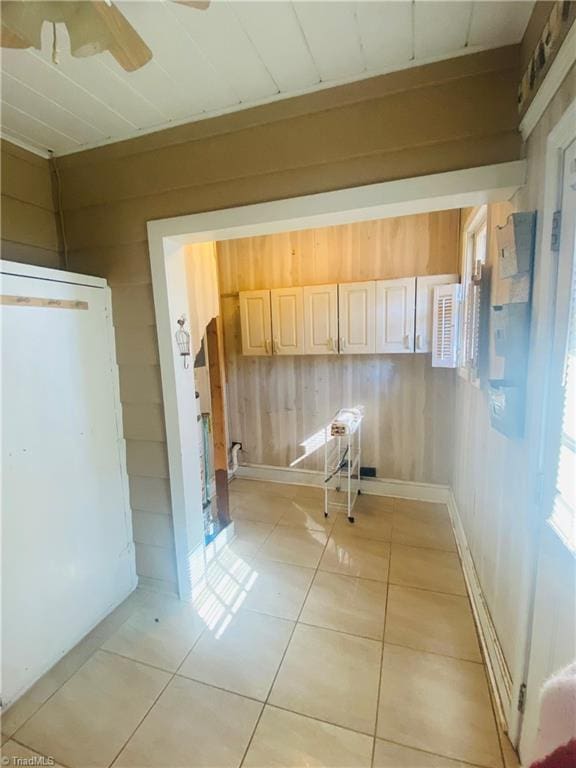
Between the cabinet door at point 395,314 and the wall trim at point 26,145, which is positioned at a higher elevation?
the wall trim at point 26,145

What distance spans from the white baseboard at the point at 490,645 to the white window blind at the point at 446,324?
1.29 meters

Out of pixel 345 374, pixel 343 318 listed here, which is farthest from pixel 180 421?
pixel 345 374

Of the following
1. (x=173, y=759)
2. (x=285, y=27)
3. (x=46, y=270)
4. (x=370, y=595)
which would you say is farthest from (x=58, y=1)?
(x=370, y=595)

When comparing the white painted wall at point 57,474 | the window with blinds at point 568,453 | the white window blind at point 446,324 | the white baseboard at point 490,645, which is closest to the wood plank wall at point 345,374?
the white window blind at point 446,324

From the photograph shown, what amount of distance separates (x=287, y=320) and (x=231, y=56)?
6.51 ft

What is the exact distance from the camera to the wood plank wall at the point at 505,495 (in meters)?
1.11

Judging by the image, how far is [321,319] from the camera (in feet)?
9.87

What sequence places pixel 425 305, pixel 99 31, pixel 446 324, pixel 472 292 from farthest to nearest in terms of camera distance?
pixel 425 305
pixel 446 324
pixel 472 292
pixel 99 31

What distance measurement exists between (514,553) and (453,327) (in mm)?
1638

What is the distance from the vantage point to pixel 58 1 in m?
0.84

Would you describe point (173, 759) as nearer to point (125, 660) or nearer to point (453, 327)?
point (125, 660)

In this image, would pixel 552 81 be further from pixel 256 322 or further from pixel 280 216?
pixel 256 322

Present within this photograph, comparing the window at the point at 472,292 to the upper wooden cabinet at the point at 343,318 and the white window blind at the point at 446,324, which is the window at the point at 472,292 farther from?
the upper wooden cabinet at the point at 343,318

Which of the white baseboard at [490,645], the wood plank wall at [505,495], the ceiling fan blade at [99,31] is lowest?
the white baseboard at [490,645]
